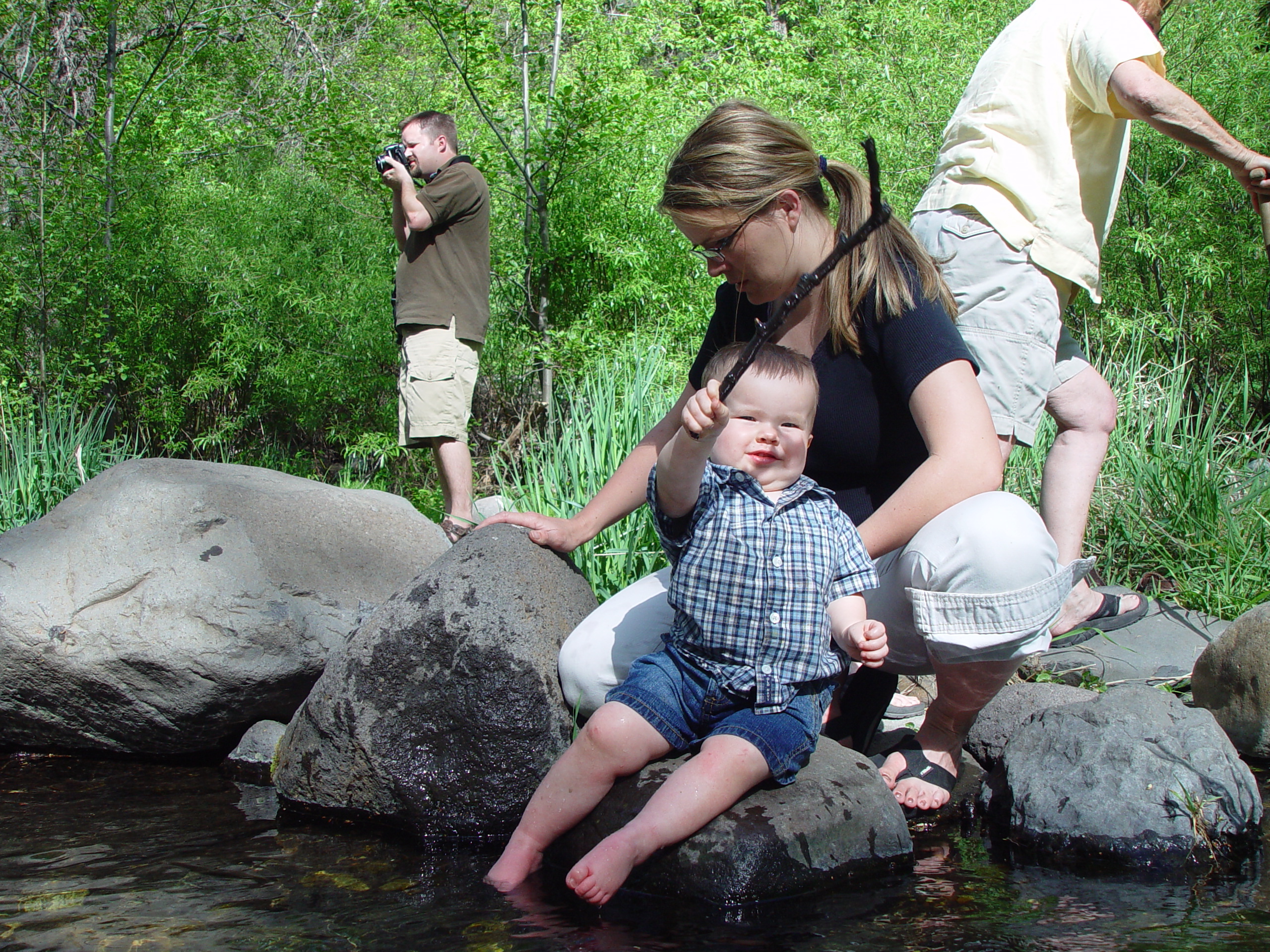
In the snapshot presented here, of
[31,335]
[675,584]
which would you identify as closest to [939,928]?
[675,584]

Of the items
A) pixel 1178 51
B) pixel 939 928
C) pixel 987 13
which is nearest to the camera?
pixel 939 928

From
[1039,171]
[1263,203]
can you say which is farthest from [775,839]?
[1263,203]

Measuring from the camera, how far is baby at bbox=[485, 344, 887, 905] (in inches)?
84.4

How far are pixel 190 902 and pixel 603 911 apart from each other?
0.79 m

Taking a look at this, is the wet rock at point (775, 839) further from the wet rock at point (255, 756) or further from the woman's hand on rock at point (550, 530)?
the wet rock at point (255, 756)

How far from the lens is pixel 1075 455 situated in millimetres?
3330

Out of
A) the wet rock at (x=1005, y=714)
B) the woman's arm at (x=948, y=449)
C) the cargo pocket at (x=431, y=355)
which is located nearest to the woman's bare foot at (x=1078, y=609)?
the wet rock at (x=1005, y=714)

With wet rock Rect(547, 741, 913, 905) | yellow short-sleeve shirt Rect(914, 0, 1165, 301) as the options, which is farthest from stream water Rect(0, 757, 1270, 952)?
yellow short-sleeve shirt Rect(914, 0, 1165, 301)

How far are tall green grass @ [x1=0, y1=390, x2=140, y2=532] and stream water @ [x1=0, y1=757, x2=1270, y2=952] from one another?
2694 millimetres

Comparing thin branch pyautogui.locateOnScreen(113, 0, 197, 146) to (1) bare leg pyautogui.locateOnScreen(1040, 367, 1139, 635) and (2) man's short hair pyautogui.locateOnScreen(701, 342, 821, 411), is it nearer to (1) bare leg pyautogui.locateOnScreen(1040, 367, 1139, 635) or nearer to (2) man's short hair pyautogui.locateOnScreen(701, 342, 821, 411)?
(2) man's short hair pyautogui.locateOnScreen(701, 342, 821, 411)

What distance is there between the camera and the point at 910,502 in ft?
7.57

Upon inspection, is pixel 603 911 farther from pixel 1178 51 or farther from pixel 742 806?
pixel 1178 51

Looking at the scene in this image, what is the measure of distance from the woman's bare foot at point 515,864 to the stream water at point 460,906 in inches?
1.7

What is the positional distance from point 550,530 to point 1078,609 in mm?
1871
